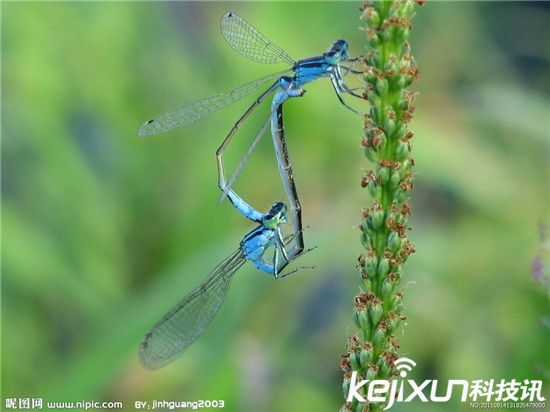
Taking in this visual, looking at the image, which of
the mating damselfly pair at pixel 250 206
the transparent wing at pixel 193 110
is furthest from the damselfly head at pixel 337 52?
the transparent wing at pixel 193 110

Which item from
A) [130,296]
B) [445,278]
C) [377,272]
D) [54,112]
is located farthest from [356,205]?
[377,272]

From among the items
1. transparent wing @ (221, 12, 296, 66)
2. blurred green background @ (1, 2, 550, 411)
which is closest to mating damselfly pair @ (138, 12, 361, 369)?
transparent wing @ (221, 12, 296, 66)

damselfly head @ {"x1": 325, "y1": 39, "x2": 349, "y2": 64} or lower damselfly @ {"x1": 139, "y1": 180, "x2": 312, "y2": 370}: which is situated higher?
damselfly head @ {"x1": 325, "y1": 39, "x2": 349, "y2": 64}

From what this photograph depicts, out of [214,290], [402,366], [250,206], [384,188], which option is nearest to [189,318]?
[214,290]

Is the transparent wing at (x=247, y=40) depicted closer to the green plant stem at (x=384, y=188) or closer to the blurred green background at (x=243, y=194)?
the blurred green background at (x=243, y=194)

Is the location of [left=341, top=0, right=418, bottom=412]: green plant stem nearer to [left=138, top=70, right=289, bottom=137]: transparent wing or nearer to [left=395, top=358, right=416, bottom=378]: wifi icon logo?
[left=395, top=358, right=416, bottom=378]: wifi icon logo
